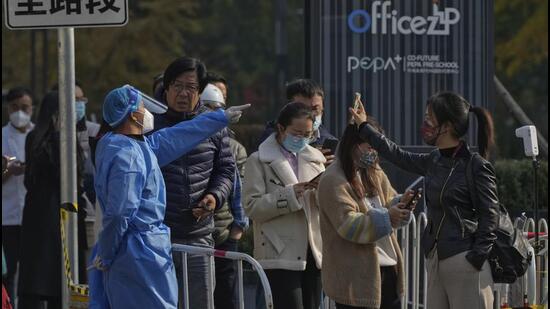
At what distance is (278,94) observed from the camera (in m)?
36.0

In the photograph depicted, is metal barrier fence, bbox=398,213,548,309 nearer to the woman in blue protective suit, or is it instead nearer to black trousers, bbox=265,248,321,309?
black trousers, bbox=265,248,321,309

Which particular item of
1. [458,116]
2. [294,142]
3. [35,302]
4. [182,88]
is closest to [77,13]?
[182,88]

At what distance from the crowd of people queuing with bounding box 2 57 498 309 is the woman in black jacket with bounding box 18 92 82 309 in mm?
1420

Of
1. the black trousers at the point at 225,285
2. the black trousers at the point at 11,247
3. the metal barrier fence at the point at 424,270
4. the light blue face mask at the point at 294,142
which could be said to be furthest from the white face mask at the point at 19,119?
the light blue face mask at the point at 294,142

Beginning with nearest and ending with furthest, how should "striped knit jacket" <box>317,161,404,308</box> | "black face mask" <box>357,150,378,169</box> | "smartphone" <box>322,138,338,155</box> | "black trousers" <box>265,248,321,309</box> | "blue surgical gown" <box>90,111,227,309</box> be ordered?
"blue surgical gown" <box>90,111,227,309</box> → "striped knit jacket" <box>317,161,404,308</box> → "black face mask" <box>357,150,378,169</box> → "black trousers" <box>265,248,321,309</box> → "smartphone" <box>322,138,338,155</box>

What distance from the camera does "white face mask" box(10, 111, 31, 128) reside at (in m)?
13.7

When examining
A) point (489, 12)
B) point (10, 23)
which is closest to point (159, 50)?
point (489, 12)

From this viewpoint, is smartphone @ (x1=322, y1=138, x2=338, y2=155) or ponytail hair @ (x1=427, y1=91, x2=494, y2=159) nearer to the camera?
ponytail hair @ (x1=427, y1=91, x2=494, y2=159)

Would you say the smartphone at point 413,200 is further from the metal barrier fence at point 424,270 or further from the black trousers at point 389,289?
the metal barrier fence at point 424,270

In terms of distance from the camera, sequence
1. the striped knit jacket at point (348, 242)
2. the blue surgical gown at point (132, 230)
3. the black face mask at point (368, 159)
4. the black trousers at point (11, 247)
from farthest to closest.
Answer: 1. the black trousers at point (11, 247)
2. the black face mask at point (368, 159)
3. the striped knit jacket at point (348, 242)
4. the blue surgical gown at point (132, 230)

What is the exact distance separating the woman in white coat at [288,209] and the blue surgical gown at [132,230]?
1.48 m

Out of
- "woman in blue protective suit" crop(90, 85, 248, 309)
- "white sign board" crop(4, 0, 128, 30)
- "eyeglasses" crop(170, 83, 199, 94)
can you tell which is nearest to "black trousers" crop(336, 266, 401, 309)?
"eyeglasses" crop(170, 83, 199, 94)

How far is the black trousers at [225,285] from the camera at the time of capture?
9.05 m

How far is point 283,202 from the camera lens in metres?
8.84
